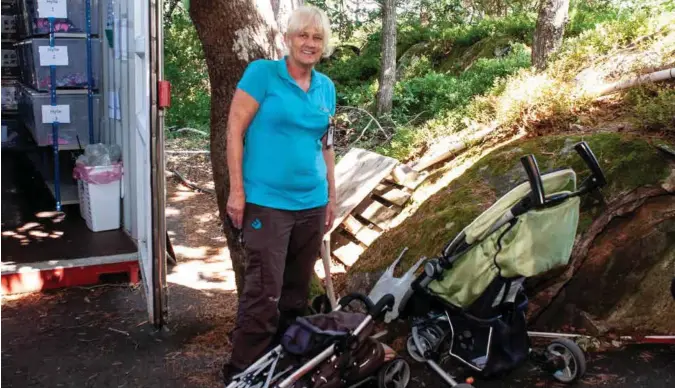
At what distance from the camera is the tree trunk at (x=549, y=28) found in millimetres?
8789

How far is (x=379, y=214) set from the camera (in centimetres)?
696

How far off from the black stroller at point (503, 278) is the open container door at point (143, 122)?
80.5 inches

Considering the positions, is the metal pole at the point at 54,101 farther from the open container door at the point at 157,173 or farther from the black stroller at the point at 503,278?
the black stroller at the point at 503,278

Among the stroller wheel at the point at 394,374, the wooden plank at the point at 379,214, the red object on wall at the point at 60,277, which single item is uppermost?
the stroller wheel at the point at 394,374

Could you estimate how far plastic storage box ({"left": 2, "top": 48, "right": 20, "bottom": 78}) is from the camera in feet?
28.7

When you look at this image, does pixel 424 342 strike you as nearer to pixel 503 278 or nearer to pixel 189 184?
pixel 503 278

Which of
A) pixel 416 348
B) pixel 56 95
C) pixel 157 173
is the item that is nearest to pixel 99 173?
pixel 56 95

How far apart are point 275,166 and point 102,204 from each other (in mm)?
4020

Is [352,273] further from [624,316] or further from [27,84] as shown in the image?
[27,84]

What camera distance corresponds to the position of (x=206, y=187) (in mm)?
10328

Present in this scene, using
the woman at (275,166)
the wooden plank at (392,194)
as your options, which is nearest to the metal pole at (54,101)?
the wooden plank at (392,194)

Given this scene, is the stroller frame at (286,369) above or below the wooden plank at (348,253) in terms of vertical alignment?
above

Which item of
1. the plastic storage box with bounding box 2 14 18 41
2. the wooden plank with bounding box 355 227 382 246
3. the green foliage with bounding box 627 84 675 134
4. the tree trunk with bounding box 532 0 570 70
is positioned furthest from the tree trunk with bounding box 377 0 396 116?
the green foliage with bounding box 627 84 675 134

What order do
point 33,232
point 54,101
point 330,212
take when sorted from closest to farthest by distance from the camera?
point 330,212 < point 33,232 < point 54,101
